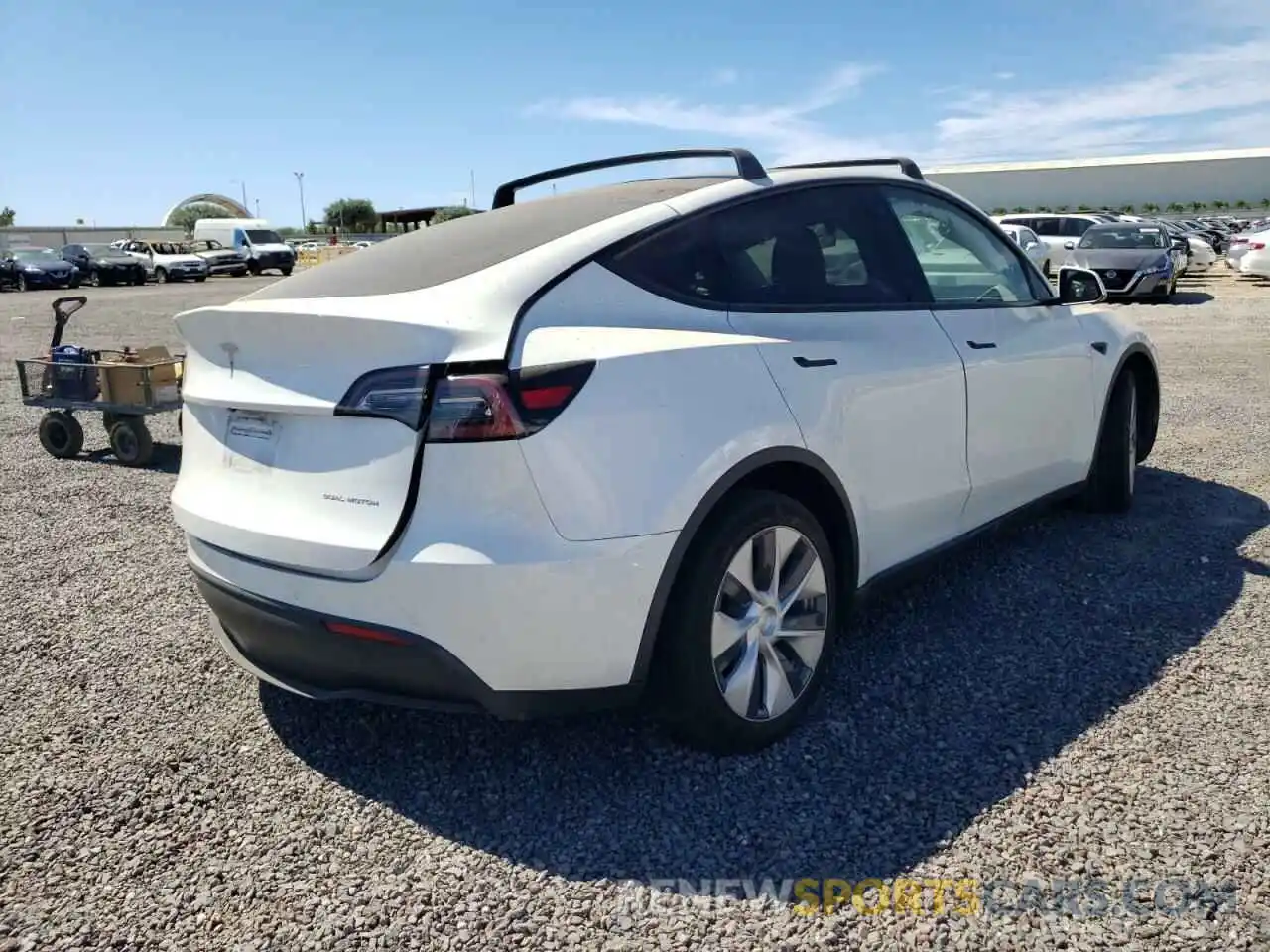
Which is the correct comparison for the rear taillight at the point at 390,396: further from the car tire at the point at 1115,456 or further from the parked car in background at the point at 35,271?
the parked car in background at the point at 35,271

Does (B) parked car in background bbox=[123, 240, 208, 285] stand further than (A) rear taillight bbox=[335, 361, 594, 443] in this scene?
Yes

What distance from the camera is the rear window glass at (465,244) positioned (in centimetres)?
284

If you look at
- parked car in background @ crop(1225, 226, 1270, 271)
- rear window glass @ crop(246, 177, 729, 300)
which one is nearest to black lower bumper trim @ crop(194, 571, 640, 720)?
rear window glass @ crop(246, 177, 729, 300)

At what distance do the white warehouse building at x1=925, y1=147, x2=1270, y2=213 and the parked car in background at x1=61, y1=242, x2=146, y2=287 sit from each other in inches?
2051

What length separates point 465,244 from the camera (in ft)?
10.2

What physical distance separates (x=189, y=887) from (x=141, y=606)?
2.12 m

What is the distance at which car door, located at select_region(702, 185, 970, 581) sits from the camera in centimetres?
308

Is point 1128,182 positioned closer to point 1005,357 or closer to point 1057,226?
point 1057,226

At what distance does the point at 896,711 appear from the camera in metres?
3.25

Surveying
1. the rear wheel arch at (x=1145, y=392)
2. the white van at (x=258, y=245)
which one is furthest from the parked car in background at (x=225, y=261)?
the rear wheel arch at (x=1145, y=392)

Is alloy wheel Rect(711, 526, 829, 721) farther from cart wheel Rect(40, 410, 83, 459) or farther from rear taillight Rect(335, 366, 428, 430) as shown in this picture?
cart wheel Rect(40, 410, 83, 459)

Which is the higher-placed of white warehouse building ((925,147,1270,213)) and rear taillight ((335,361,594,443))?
white warehouse building ((925,147,1270,213))

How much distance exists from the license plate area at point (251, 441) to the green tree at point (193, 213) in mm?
104769

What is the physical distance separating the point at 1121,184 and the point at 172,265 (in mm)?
63634
